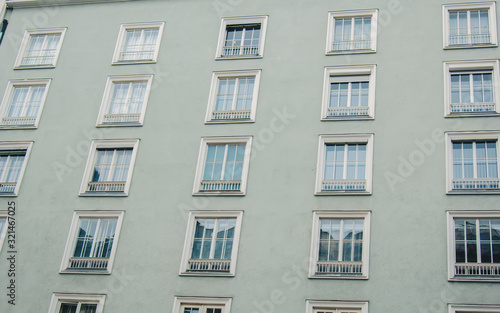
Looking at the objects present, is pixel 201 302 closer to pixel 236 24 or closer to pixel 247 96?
pixel 247 96

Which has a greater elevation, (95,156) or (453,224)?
(95,156)

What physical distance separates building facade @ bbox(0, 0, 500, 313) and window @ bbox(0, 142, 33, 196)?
11cm

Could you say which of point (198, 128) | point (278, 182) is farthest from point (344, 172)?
point (198, 128)

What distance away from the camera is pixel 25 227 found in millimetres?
30406

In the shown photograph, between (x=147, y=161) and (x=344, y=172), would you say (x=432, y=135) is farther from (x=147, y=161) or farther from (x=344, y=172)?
(x=147, y=161)

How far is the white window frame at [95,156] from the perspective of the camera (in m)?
30.4

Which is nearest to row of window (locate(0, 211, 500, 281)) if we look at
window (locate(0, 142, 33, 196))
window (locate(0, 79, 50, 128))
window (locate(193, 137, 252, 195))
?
window (locate(193, 137, 252, 195))

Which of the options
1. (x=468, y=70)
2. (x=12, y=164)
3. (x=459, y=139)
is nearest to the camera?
(x=459, y=139)

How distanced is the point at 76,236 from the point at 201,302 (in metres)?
7.32

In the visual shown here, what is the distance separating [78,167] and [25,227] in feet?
12.7

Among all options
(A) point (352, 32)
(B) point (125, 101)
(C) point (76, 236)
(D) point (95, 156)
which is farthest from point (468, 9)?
(C) point (76, 236)

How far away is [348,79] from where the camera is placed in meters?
31.4

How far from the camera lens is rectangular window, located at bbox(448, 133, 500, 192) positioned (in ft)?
89.0

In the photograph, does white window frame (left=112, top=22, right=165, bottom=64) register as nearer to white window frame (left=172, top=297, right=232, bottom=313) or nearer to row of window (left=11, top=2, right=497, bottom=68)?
row of window (left=11, top=2, right=497, bottom=68)
